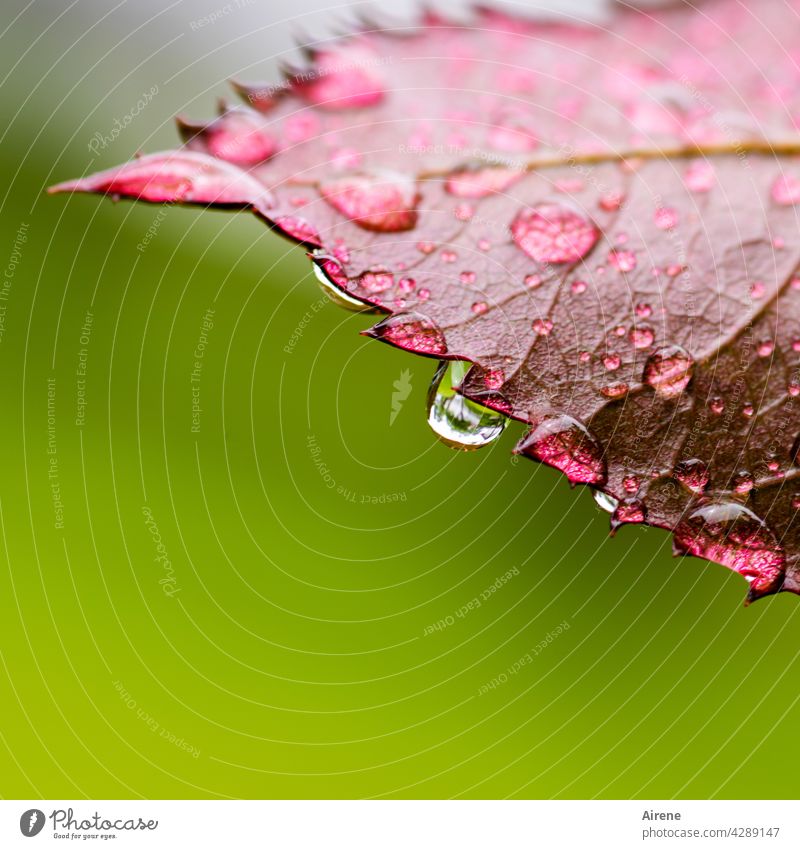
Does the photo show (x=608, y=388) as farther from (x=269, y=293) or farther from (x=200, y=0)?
(x=200, y=0)

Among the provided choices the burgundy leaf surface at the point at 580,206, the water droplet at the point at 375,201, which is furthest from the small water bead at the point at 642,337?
the water droplet at the point at 375,201

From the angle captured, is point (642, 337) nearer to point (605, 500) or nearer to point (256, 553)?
point (605, 500)

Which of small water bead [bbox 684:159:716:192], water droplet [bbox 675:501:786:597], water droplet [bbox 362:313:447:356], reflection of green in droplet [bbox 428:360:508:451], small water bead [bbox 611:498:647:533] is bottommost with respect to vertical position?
water droplet [bbox 675:501:786:597]

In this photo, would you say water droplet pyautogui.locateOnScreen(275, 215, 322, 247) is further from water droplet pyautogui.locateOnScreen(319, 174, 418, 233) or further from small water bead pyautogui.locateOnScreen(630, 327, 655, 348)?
small water bead pyautogui.locateOnScreen(630, 327, 655, 348)

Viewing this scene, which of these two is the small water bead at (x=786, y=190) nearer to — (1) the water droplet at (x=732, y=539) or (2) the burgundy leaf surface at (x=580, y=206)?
(2) the burgundy leaf surface at (x=580, y=206)

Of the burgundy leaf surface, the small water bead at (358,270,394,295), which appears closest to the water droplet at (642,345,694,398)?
the burgundy leaf surface

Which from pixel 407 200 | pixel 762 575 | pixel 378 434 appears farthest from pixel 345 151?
pixel 762 575
